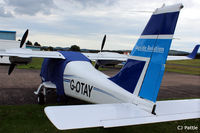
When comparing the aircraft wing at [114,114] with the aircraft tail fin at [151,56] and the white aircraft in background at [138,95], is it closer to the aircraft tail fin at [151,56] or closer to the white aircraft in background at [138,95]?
the white aircraft in background at [138,95]

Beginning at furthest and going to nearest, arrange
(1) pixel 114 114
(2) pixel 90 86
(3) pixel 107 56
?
(3) pixel 107 56 → (2) pixel 90 86 → (1) pixel 114 114

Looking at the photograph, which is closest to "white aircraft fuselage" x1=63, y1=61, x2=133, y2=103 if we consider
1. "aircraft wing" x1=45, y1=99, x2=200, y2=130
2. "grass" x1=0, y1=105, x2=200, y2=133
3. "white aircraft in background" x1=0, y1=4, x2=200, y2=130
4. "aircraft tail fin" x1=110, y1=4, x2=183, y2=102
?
"white aircraft in background" x1=0, y1=4, x2=200, y2=130

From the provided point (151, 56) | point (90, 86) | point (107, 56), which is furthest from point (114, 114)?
point (107, 56)

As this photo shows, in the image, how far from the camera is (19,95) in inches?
454

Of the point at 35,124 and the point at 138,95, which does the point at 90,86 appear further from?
the point at 35,124

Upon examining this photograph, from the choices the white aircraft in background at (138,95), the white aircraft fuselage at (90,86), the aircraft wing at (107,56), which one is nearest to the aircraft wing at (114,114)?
the white aircraft in background at (138,95)

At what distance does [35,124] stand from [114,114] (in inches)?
173

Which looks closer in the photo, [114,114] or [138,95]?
[114,114]

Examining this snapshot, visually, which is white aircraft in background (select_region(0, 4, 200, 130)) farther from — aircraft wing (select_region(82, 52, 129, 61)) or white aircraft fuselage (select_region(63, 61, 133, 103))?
aircraft wing (select_region(82, 52, 129, 61))

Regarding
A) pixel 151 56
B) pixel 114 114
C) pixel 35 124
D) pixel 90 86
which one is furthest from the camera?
pixel 35 124

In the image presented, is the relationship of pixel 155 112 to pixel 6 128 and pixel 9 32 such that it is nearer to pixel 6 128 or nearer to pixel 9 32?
pixel 6 128

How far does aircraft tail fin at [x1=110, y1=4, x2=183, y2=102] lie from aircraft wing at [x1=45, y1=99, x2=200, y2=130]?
0.51 m

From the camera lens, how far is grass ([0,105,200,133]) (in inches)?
265

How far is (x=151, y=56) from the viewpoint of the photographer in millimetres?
4969
